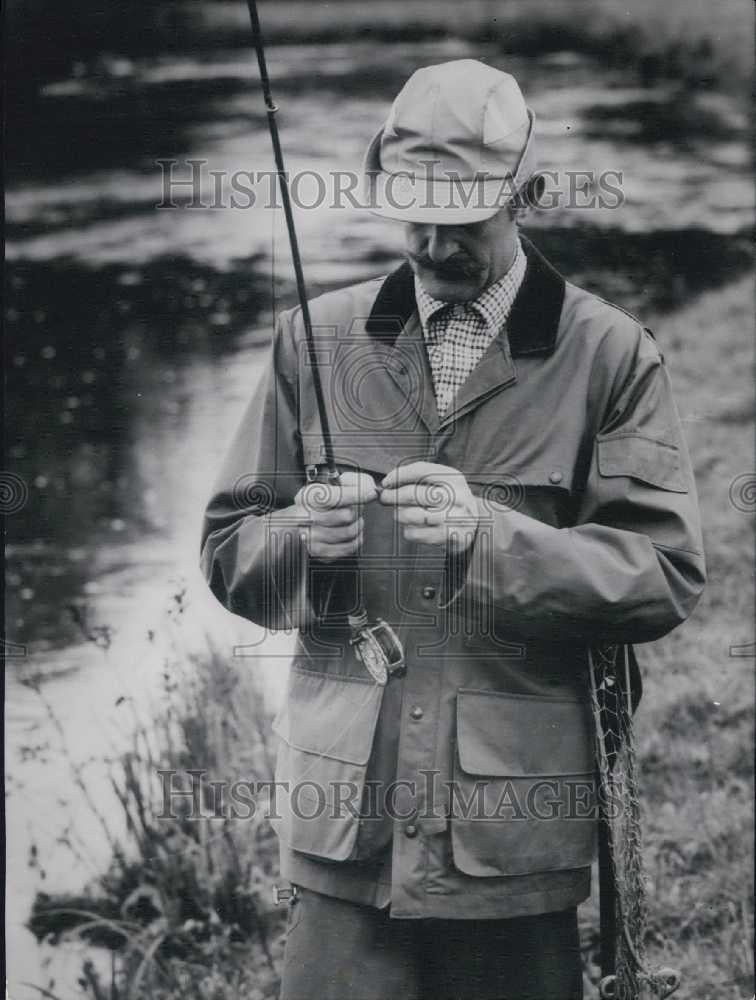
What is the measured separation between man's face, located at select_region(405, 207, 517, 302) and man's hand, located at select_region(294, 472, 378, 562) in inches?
15.8

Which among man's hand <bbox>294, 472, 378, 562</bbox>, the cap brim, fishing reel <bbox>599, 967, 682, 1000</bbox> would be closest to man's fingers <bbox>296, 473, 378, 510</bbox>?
man's hand <bbox>294, 472, 378, 562</bbox>

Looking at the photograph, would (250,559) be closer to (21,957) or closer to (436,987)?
(436,987)

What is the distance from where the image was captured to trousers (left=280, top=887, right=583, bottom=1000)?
239 centimetres

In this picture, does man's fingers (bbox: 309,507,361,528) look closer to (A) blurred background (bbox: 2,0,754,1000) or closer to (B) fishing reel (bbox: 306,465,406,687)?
(B) fishing reel (bbox: 306,465,406,687)

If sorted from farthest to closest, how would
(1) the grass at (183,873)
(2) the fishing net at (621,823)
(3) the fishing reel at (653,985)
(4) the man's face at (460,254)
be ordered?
1. (1) the grass at (183,873)
2. (3) the fishing reel at (653,985)
3. (2) the fishing net at (621,823)
4. (4) the man's face at (460,254)

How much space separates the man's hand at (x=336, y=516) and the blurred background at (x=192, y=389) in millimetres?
1252

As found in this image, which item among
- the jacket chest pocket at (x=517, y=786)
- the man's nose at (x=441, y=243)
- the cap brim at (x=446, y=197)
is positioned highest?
the cap brim at (x=446, y=197)

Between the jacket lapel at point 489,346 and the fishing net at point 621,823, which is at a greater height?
the jacket lapel at point 489,346

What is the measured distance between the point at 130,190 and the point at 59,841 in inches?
74.7

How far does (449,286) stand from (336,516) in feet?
1.61

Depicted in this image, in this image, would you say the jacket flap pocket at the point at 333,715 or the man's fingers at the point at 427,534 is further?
the jacket flap pocket at the point at 333,715

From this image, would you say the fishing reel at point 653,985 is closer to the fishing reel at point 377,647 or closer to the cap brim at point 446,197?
the fishing reel at point 377,647

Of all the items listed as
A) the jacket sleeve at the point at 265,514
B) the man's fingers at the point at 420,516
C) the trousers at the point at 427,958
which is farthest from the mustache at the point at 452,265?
the trousers at the point at 427,958

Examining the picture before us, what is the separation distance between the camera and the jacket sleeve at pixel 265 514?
2.44 m
